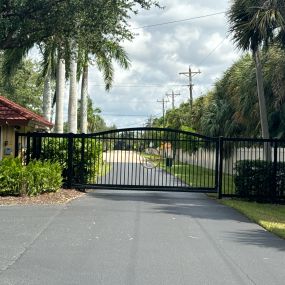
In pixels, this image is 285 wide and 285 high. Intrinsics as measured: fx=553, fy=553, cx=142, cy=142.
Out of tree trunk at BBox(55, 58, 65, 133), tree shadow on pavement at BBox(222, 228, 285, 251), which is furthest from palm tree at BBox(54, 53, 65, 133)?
tree shadow on pavement at BBox(222, 228, 285, 251)

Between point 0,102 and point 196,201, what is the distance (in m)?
7.87

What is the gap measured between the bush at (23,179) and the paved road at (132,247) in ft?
5.85

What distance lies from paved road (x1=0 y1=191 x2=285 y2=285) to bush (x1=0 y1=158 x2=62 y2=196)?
178 cm

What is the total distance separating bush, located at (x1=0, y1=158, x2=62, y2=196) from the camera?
15352 millimetres

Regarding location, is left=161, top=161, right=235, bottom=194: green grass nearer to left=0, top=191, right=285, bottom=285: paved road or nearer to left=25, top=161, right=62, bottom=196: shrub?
left=25, top=161, right=62, bottom=196: shrub

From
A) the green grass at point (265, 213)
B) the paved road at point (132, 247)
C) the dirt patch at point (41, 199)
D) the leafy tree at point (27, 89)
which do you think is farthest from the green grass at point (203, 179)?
the leafy tree at point (27, 89)

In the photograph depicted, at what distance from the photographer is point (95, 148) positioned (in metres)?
19.6

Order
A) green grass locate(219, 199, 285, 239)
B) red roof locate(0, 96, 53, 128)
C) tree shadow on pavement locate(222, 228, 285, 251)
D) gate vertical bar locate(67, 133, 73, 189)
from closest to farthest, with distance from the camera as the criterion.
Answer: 1. tree shadow on pavement locate(222, 228, 285, 251)
2. green grass locate(219, 199, 285, 239)
3. gate vertical bar locate(67, 133, 73, 189)
4. red roof locate(0, 96, 53, 128)

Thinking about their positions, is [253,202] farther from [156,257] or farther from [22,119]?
[156,257]

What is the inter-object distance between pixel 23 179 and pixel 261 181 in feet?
25.3

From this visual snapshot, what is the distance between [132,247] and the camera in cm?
905

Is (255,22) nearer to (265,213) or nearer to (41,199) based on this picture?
(265,213)

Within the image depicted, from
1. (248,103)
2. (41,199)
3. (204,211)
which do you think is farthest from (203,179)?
(41,199)

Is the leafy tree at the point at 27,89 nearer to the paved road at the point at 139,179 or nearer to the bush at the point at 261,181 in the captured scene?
the paved road at the point at 139,179
